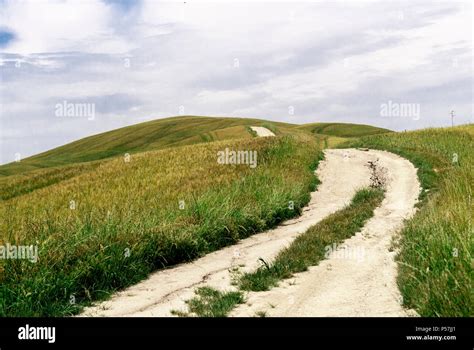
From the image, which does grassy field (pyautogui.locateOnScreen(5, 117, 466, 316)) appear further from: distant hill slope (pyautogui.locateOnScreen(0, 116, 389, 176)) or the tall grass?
distant hill slope (pyautogui.locateOnScreen(0, 116, 389, 176))

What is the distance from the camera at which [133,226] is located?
12438 mm

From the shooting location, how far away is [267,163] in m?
28.3

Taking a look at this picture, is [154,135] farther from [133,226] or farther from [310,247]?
[310,247]

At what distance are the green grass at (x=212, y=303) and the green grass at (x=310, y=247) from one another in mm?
666

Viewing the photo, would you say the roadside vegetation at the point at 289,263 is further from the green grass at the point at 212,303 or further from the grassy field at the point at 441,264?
the grassy field at the point at 441,264

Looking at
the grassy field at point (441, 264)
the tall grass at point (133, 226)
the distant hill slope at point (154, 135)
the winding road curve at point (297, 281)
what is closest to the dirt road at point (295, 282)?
the winding road curve at point (297, 281)

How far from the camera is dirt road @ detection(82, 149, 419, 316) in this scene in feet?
27.0

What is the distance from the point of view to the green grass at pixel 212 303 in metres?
8.09

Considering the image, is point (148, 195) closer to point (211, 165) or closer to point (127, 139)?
point (211, 165)

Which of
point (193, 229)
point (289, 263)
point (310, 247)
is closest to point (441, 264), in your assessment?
point (289, 263)

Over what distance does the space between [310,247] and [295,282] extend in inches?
109

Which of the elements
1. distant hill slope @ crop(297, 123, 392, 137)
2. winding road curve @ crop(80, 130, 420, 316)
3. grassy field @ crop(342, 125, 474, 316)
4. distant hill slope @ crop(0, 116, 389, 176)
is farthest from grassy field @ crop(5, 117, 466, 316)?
distant hill slope @ crop(297, 123, 392, 137)

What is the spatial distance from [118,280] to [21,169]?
255 feet

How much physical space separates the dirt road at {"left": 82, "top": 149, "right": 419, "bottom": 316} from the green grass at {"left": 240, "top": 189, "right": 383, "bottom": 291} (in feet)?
0.84
